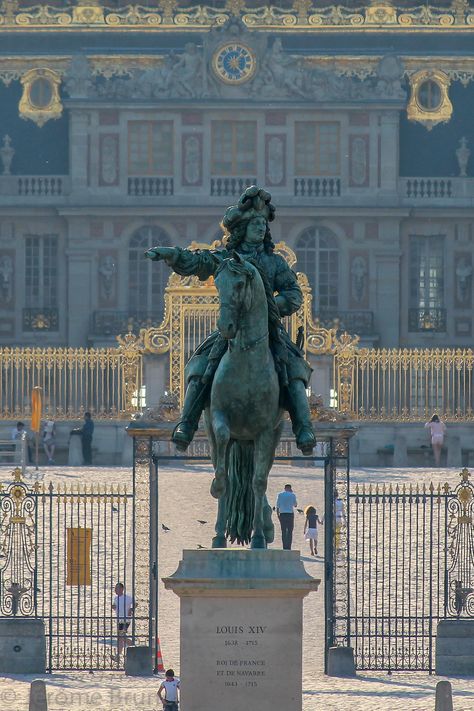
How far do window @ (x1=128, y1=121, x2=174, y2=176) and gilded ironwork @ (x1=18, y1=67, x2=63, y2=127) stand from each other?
6.71ft

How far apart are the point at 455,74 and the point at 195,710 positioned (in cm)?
4315

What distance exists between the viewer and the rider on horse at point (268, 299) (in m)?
19.0

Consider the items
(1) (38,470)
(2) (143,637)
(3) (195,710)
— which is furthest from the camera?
(1) (38,470)

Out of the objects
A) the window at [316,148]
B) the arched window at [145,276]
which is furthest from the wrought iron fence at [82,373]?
the window at [316,148]

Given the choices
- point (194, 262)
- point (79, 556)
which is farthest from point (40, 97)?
point (194, 262)

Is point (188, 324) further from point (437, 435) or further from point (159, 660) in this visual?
point (159, 660)

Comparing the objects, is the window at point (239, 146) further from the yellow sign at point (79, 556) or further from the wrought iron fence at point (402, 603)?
the yellow sign at point (79, 556)

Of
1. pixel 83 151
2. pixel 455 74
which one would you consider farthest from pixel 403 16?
pixel 83 151

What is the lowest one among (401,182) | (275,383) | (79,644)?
(79,644)

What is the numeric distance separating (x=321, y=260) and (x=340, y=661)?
33.1 metres

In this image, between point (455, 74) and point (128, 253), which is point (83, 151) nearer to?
point (128, 253)

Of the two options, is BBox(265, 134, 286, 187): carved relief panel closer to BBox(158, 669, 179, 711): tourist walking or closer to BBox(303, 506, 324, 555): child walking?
BBox(303, 506, 324, 555): child walking

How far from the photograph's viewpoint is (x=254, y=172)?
59000 millimetres

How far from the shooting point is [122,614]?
26.9m
